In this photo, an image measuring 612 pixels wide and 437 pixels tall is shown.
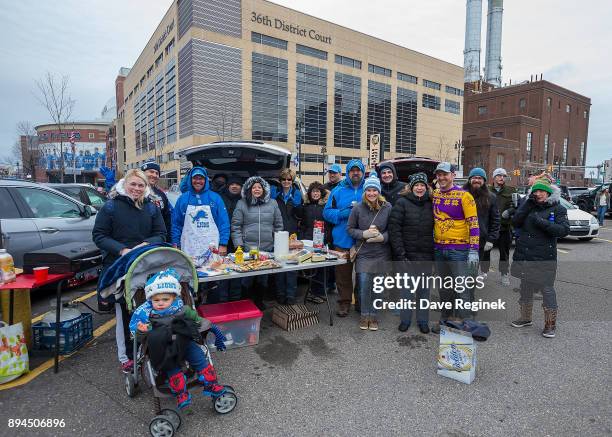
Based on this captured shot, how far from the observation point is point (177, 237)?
4.82 metres

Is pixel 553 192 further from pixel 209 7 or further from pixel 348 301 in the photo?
pixel 209 7

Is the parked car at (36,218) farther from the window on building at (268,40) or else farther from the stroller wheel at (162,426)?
the window on building at (268,40)

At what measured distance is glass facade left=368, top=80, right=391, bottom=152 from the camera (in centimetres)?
4972

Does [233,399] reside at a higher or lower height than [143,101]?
lower

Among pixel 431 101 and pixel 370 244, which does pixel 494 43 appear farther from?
pixel 370 244

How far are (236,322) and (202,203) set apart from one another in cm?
169

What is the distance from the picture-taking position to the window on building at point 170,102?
4153 centimetres

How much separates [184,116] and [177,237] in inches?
1488

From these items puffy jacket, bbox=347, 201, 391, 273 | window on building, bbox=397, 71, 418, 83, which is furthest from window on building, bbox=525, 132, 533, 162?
puffy jacket, bbox=347, 201, 391, 273

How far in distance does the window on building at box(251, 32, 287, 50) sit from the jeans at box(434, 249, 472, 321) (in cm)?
4168

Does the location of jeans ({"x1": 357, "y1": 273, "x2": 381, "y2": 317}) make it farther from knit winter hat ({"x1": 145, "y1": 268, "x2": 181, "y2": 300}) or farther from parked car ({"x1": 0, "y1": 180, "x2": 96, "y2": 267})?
parked car ({"x1": 0, "y1": 180, "x2": 96, "y2": 267})

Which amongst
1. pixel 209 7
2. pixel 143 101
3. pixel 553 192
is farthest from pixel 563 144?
pixel 553 192

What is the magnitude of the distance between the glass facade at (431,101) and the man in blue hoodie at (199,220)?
58.1m

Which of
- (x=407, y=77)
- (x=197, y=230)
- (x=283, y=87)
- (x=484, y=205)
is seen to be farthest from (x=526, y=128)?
(x=197, y=230)
